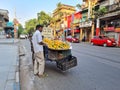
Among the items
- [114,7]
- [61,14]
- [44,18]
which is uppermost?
[61,14]

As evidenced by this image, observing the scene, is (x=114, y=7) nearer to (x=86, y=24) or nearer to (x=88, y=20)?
(x=88, y=20)

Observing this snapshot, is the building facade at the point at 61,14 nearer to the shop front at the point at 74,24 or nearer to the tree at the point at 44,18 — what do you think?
the tree at the point at 44,18

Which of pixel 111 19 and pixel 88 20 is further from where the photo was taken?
pixel 88 20

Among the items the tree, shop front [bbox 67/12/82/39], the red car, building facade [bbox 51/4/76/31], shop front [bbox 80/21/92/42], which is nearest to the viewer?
the red car

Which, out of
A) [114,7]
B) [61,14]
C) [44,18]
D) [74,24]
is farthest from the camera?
[44,18]

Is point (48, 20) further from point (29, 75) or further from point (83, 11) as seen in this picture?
point (29, 75)

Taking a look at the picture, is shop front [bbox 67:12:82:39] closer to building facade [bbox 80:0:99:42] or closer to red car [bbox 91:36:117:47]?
building facade [bbox 80:0:99:42]

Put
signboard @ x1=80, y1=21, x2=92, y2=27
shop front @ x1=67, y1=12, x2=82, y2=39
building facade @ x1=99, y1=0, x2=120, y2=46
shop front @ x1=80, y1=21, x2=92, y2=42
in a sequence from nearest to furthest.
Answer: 1. building facade @ x1=99, y1=0, x2=120, y2=46
2. signboard @ x1=80, y1=21, x2=92, y2=27
3. shop front @ x1=80, y1=21, x2=92, y2=42
4. shop front @ x1=67, y1=12, x2=82, y2=39

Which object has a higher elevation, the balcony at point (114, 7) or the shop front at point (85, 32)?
the balcony at point (114, 7)

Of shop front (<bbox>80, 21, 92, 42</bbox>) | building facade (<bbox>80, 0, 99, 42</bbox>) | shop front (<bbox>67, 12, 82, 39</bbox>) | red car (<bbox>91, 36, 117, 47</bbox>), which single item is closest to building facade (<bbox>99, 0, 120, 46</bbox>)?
red car (<bbox>91, 36, 117, 47</bbox>)

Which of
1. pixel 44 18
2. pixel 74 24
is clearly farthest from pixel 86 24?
pixel 44 18

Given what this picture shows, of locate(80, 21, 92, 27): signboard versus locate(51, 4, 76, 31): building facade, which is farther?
locate(51, 4, 76, 31): building facade

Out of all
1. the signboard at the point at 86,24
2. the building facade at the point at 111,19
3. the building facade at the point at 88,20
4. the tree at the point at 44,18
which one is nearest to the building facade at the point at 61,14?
the tree at the point at 44,18

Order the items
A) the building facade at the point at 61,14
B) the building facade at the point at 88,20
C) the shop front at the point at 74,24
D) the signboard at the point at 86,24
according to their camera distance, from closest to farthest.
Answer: the building facade at the point at 88,20 → the signboard at the point at 86,24 → the shop front at the point at 74,24 → the building facade at the point at 61,14
